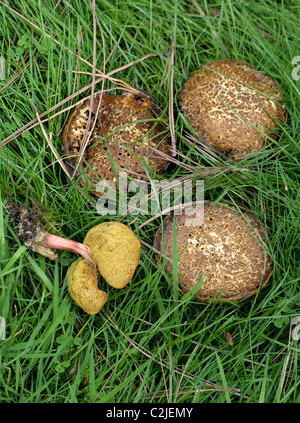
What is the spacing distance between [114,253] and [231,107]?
1.35 metres

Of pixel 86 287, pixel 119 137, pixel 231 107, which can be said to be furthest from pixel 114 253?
pixel 231 107

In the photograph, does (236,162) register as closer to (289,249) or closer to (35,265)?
(289,249)

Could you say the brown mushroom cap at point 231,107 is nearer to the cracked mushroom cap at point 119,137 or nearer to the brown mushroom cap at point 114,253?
the cracked mushroom cap at point 119,137

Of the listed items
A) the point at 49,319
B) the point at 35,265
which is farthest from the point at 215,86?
the point at 49,319

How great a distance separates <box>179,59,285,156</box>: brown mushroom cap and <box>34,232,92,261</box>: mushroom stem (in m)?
1.21

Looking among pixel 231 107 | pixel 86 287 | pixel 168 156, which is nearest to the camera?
pixel 86 287

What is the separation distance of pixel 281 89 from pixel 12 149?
7.00 feet

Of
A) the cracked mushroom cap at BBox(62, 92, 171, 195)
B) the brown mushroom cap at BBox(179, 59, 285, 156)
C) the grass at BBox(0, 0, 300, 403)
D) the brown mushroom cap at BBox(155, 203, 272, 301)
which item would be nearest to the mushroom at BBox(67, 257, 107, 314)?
the grass at BBox(0, 0, 300, 403)

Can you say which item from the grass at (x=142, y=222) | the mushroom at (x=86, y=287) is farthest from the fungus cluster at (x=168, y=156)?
the grass at (x=142, y=222)

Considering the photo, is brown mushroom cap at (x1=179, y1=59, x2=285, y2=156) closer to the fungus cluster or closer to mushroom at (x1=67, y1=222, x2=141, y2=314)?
the fungus cluster

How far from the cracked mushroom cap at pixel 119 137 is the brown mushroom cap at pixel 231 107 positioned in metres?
0.29

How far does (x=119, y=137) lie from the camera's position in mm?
2736

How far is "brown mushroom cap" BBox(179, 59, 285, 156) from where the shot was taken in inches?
107

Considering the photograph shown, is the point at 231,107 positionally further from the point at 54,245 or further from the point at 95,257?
the point at 54,245
